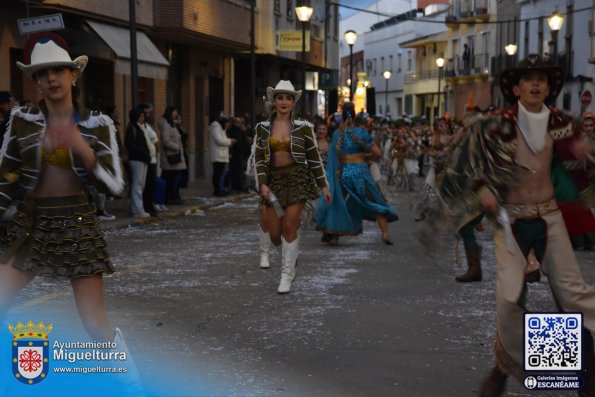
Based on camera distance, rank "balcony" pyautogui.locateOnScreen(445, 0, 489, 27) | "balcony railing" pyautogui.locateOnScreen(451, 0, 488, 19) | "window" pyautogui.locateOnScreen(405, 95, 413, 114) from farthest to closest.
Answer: "window" pyautogui.locateOnScreen(405, 95, 413, 114) < "balcony railing" pyautogui.locateOnScreen(451, 0, 488, 19) < "balcony" pyautogui.locateOnScreen(445, 0, 489, 27)

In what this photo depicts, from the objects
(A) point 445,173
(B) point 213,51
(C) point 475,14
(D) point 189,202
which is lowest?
(D) point 189,202

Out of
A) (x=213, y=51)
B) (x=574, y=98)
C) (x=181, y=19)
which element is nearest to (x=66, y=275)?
(x=181, y=19)

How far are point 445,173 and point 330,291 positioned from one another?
413 cm

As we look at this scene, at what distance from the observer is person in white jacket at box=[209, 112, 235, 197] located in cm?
2225

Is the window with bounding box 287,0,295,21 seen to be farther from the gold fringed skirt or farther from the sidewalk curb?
the gold fringed skirt

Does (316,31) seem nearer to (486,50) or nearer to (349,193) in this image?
(486,50)

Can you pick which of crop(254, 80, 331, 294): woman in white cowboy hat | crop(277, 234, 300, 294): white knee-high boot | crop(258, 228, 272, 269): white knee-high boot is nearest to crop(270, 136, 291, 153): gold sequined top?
crop(254, 80, 331, 294): woman in white cowboy hat

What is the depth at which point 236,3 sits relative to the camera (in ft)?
92.7

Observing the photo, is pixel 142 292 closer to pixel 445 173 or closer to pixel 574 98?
pixel 445 173

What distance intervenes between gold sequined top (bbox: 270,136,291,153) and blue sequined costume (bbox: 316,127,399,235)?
12.3 ft

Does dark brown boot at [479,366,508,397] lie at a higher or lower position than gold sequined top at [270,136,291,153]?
lower

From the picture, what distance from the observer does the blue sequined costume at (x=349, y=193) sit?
13.4 m

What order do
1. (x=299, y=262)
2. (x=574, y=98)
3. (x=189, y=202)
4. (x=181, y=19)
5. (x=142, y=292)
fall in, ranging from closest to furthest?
(x=142, y=292), (x=299, y=262), (x=189, y=202), (x=181, y=19), (x=574, y=98)

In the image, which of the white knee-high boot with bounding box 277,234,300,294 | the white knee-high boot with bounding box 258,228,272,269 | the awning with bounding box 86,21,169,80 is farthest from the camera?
the awning with bounding box 86,21,169,80
